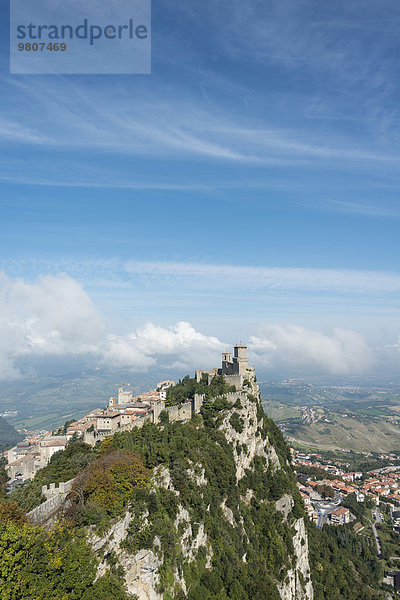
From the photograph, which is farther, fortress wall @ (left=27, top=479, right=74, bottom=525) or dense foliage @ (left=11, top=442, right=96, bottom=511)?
dense foliage @ (left=11, top=442, right=96, bottom=511)

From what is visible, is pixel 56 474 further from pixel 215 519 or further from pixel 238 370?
pixel 238 370

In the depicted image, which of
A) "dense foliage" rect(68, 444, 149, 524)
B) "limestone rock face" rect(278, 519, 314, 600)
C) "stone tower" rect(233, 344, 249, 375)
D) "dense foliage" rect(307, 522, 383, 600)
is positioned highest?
"stone tower" rect(233, 344, 249, 375)

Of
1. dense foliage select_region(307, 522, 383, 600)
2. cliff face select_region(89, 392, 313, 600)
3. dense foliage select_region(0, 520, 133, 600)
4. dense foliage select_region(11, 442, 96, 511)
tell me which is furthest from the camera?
dense foliage select_region(307, 522, 383, 600)

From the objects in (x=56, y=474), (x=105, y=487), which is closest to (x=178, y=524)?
(x=105, y=487)

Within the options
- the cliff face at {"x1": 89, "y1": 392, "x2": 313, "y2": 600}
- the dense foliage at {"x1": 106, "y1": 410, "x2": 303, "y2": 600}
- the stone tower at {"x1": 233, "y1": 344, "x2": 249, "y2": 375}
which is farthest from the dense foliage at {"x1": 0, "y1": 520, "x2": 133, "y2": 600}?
the stone tower at {"x1": 233, "y1": 344, "x2": 249, "y2": 375}

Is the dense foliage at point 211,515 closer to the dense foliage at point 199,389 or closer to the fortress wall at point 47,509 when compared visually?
the dense foliage at point 199,389

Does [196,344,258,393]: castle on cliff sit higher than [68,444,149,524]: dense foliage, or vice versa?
[196,344,258,393]: castle on cliff

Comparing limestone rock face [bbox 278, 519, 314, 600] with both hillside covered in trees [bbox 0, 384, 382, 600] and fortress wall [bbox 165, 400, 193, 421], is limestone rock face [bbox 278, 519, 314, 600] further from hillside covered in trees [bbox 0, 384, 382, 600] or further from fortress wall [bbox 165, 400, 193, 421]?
fortress wall [bbox 165, 400, 193, 421]

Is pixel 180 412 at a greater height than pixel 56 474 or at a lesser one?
greater
